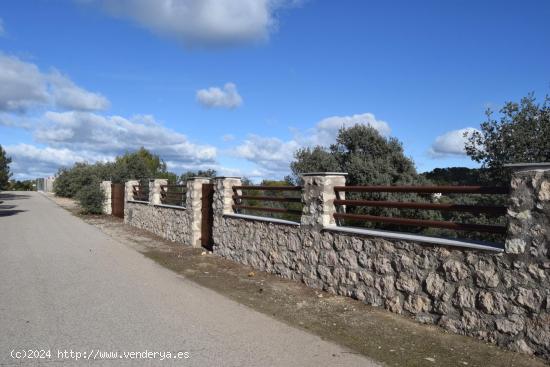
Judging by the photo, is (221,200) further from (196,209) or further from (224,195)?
(196,209)

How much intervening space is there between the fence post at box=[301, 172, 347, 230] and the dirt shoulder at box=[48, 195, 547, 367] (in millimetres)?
1241

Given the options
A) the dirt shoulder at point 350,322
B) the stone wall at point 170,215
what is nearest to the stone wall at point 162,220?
the stone wall at point 170,215

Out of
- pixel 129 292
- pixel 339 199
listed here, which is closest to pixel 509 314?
pixel 339 199

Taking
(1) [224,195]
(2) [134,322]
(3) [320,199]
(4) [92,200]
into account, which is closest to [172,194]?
(1) [224,195]

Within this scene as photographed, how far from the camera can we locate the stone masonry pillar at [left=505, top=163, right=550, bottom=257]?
5164 millimetres

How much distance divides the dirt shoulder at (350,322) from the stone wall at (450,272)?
18 cm

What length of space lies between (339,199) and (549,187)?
12.7 feet

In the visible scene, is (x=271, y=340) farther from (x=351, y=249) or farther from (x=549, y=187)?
(x=549, y=187)

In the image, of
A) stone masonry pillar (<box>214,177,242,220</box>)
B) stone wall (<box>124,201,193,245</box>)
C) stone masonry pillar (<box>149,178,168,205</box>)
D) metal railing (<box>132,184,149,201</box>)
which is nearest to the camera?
stone masonry pillar (<box>214,177,242,220</box>)

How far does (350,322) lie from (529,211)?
2.75 m

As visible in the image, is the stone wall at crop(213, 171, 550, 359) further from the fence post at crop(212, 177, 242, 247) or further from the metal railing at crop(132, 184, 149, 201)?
the metal railing at crop(132, 184, 149, 201)

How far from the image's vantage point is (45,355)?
4.91 m

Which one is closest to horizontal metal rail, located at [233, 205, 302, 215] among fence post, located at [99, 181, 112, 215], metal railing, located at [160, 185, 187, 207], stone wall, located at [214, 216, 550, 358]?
stone wall, located at [214, 216, 550, 358]

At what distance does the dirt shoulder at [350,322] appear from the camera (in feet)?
17.1
